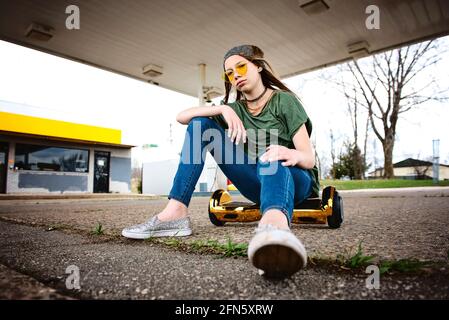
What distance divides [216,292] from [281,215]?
0.34 metres

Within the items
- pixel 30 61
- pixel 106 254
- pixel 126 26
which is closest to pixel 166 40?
pixel 126 26

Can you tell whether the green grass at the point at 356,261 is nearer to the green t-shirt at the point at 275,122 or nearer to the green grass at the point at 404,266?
the green grass at the point at 404,266

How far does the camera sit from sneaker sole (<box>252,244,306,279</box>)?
79 cm

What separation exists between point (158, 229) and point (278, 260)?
0.88 metres

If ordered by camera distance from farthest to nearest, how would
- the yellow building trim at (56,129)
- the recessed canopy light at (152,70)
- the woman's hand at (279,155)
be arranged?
1. the yellow building trim at (56,129)
2. the recessed canopy light at (152,70)
3. the woman's hand at (279,155)

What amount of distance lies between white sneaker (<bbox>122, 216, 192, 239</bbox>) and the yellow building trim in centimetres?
1440

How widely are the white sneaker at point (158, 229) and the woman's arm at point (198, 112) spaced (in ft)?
1.82

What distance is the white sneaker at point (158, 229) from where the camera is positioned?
1.48 m

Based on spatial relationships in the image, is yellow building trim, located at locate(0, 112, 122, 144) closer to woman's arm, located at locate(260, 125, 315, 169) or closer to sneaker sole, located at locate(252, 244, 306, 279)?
woman's arm, located at locate(260, 125, 315, 169)

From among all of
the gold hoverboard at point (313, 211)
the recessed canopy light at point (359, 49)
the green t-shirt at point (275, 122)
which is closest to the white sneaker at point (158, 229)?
the gold hoverboard at point (313, 211)

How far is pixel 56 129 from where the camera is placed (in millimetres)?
14031

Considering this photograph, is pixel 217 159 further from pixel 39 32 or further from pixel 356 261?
pixel 39 32

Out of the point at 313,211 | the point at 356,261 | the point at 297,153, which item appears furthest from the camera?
the point at 313,211

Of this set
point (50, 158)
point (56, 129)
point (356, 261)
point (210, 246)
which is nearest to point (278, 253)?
point (356, 261)
